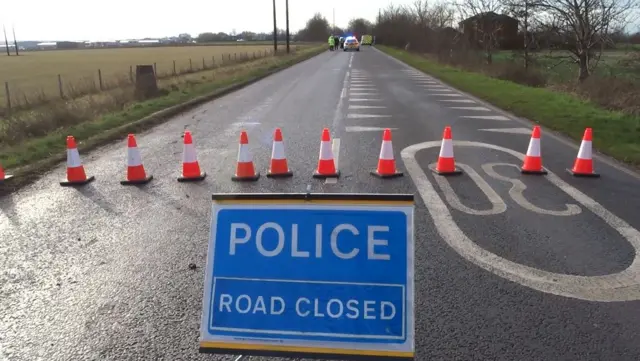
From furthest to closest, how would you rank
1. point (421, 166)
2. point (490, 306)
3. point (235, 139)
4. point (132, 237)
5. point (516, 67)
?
point (516, 67)
point (235, 139)
point (421, 166)
point (132, 237)
point (490, 306)

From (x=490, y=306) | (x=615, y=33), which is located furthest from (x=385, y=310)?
(x=615, y=33)

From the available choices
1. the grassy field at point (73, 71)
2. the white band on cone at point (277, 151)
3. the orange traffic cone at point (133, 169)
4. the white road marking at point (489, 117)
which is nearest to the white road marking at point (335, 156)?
the white band on cone at point (277, 151)

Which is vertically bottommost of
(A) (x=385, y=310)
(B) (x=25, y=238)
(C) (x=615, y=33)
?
(B) (x=25, y=238)

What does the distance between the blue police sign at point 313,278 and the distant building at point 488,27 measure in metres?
31.5

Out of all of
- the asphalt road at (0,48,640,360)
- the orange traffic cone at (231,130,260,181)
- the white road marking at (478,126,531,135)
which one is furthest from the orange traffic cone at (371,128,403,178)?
the white road marking at (478,126,531,135)

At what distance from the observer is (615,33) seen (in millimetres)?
22328

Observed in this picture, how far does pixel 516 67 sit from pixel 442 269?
23.5 meters

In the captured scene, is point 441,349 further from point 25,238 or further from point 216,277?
point 25,238

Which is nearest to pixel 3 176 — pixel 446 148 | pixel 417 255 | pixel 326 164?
pixel 326 164

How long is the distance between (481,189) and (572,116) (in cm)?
698

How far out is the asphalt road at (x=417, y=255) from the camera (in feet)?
10.6

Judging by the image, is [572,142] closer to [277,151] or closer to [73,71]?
[277,151]

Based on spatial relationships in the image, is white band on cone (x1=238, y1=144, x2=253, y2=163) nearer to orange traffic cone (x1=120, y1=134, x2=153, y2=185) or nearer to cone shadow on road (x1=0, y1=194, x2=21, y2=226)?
orange traffic cone (x1=120, y1=134, x2=153, y2=185)

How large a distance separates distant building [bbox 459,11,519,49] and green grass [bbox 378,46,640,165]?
51.5ft
